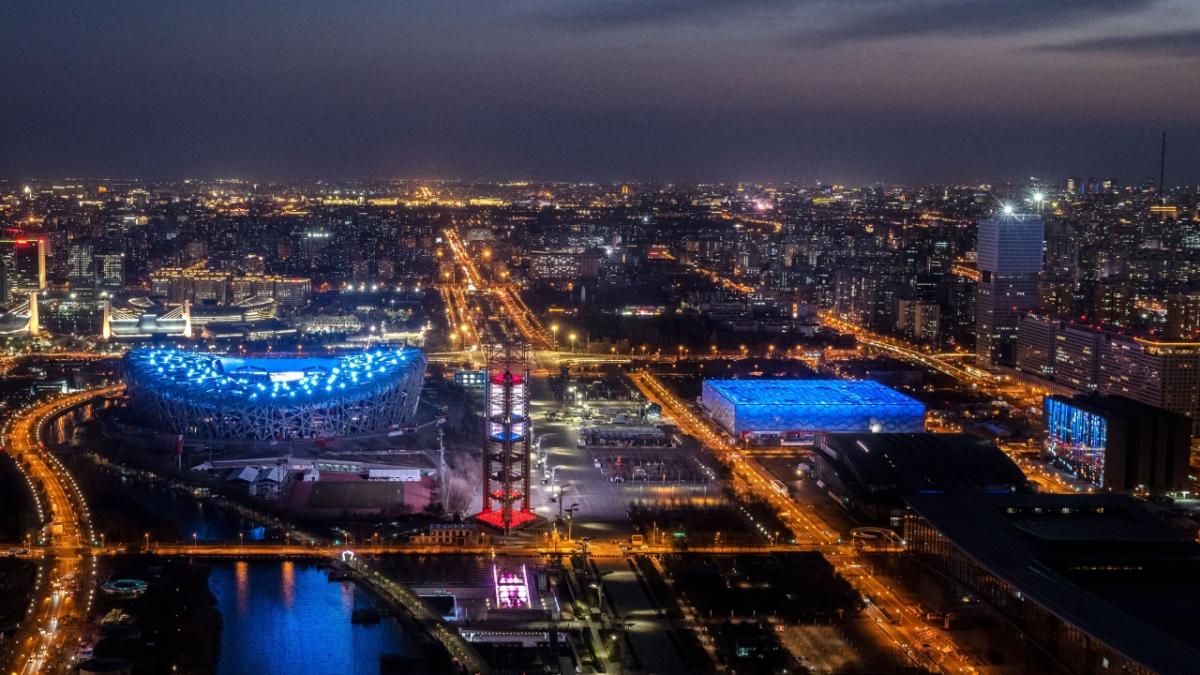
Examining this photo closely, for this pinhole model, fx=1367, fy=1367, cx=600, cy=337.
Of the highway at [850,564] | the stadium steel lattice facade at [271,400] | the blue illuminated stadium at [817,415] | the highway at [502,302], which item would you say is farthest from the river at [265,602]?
the highway at [502,302]

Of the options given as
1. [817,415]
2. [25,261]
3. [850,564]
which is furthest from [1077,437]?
[25,261]

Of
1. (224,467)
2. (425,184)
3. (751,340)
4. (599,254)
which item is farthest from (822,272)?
(425,184)

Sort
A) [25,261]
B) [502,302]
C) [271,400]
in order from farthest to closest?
1. [25,261]
2. [502,302]
3. [271,400]

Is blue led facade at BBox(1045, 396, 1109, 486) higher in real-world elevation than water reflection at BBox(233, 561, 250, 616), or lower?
higher

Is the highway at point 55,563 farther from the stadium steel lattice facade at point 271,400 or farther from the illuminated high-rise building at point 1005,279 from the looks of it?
the illuminated high-rise building at point 1005,279

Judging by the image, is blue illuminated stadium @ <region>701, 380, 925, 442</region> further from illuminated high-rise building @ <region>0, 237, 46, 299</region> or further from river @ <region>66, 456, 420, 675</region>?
illuminated high-rise building @ <region>0, 237, 46, 299</region>

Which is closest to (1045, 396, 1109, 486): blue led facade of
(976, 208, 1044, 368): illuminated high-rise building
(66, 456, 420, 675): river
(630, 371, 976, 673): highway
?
(630, 371, 976, 673): highway

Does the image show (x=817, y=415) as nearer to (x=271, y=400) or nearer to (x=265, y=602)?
(x=271, y=400)
